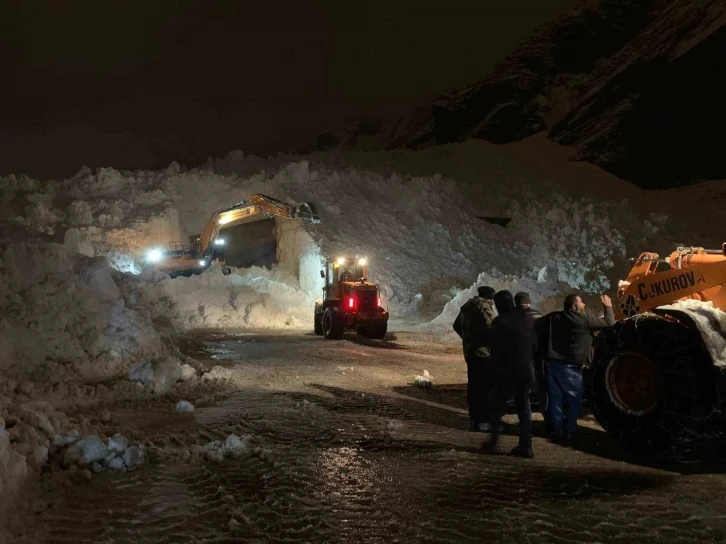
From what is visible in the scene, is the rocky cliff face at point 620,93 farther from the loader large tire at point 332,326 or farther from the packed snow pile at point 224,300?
the loader large tire at point 332,326

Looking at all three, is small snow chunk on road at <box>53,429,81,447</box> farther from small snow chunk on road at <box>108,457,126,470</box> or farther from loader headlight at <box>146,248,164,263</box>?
loader headlight at <box>146,248,164,263</box>

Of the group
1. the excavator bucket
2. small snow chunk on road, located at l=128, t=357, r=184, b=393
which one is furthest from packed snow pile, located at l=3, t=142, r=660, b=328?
small snow chunk on road, located at l=128, t=357, r=184, b=393

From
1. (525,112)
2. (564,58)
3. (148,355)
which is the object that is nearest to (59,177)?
(148,355)

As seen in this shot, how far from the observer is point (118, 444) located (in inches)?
194

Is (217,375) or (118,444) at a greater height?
(217,375)

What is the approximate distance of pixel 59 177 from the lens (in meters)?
24.7

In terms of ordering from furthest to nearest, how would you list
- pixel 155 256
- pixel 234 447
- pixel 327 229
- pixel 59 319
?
pixel 327 229
pixel 155 256
pixel 59 319
pixel 234 447

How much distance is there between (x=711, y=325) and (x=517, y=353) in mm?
1666

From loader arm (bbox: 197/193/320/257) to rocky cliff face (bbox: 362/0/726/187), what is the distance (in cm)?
2359

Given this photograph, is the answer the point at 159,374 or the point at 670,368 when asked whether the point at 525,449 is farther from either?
the point at 159,374

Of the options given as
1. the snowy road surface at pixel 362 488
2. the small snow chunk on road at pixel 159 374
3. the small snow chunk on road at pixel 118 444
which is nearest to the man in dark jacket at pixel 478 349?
the snowy road surface at pixel 362 488

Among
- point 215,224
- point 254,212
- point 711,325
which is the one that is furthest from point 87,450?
point 254,212

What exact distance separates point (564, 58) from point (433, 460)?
5112 centimetres

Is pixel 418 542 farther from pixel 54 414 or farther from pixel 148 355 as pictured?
pixel 148 355
